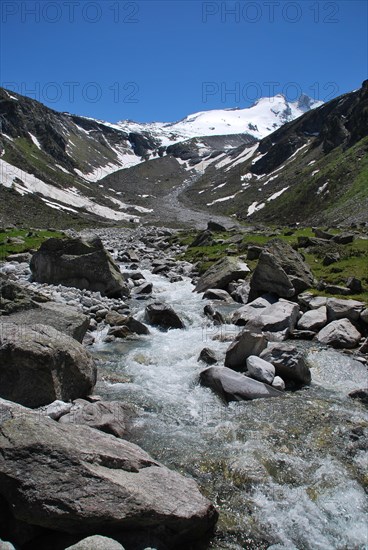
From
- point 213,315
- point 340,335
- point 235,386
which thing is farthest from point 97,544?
point 213,315

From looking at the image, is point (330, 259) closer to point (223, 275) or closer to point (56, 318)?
point (223, 275)

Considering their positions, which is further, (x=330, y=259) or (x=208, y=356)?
(x=330, y=259)

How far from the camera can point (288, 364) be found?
1334 cm

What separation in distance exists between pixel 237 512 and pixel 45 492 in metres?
3.74

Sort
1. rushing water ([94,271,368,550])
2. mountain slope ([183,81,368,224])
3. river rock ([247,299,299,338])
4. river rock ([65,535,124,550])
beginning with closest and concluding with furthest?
1. river rock ([65,535,124,550])
2. rushing water ([94,271,368,550])
3. river rock ([247,299,299,338])
4. mountain slope ([183,81,368,224])

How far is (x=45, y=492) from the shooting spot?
6.38m

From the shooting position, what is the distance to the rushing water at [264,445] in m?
7.59

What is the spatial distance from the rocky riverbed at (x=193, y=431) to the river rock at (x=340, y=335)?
0.20 feet

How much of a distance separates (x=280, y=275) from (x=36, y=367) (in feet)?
49.3

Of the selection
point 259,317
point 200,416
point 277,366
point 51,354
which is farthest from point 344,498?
point 259,317

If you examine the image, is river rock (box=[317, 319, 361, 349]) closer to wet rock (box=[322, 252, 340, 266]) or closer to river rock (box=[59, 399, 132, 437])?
river rock (box=[59, 399, 132, 437])

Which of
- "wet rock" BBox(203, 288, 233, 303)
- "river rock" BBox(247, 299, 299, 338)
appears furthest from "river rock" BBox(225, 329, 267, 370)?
"wet rock" BBox(203, 288, 233, 303)

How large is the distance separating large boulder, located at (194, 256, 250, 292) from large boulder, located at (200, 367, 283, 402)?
45.4 ft

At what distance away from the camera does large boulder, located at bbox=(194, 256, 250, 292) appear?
2683 centimetres
